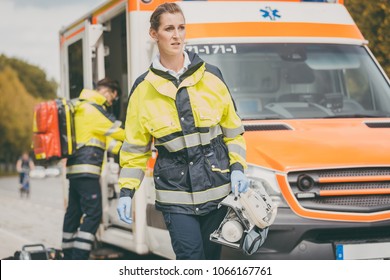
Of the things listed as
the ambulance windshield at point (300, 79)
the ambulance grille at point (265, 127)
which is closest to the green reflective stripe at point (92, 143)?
the ambulance windshield at point (300, 79)

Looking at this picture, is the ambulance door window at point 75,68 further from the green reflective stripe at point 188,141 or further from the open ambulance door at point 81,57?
the green reflective stripe at point 188,141

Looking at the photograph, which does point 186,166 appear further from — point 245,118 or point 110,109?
point 110,109

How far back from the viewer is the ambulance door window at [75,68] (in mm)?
8883

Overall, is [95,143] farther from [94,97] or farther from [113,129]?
[94,97]

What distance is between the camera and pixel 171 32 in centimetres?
458

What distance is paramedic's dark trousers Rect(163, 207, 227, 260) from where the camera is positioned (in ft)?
15.1

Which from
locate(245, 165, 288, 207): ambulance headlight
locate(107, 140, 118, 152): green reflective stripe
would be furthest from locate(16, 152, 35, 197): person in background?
locate(245, 165, 288, 207): ambulance headlight

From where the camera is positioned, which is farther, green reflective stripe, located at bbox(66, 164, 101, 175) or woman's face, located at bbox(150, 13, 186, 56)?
green reflective stripe, located at bbox(66, 164, 101, 175)

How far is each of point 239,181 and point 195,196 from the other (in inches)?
9.4

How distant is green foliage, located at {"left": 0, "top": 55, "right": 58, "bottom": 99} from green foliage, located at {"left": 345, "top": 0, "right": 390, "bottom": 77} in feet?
32.7

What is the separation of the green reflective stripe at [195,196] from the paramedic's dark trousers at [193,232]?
0.08 metres

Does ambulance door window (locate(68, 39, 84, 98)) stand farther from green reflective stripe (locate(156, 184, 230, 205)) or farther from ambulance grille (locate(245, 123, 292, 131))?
green reflective stripe (locate(156, 184, 230, 205))

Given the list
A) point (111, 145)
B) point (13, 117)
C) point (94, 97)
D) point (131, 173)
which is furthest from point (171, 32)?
point (13, 117)
